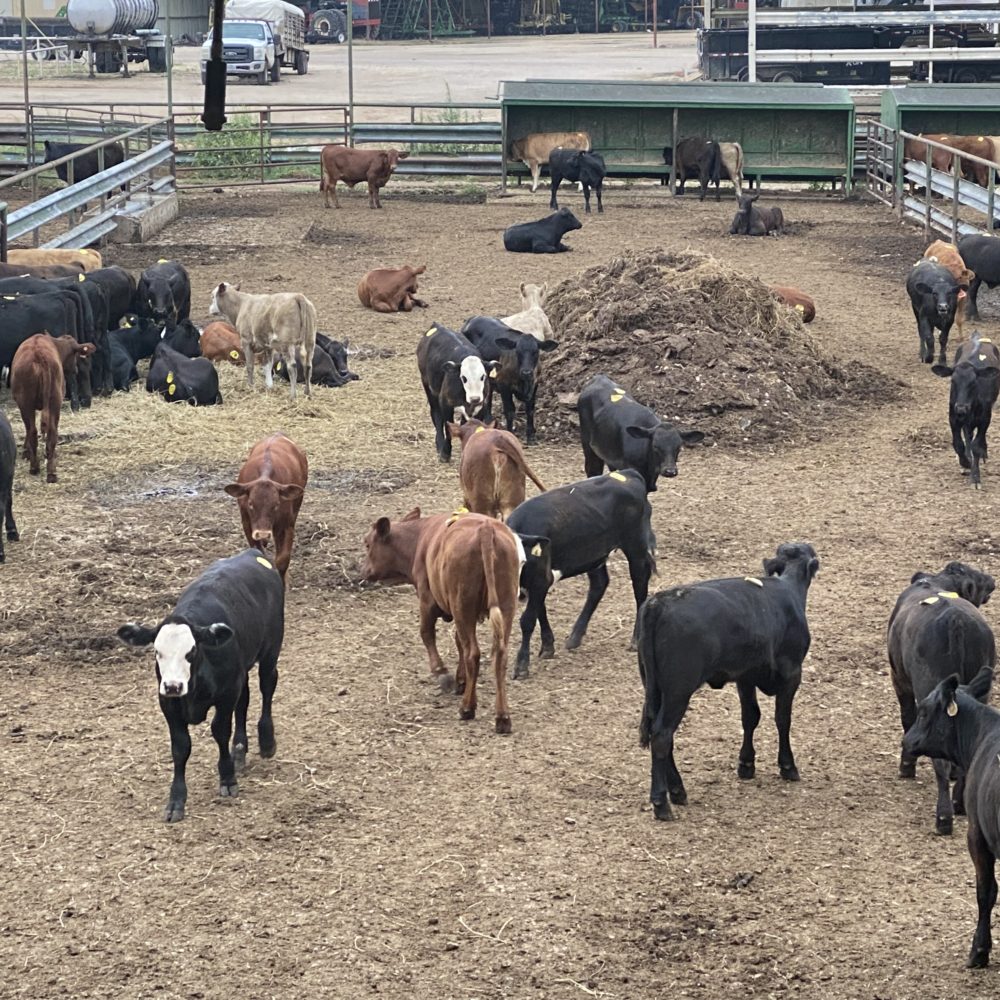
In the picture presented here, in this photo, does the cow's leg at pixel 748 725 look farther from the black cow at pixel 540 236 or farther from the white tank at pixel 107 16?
the white tank at pixel 107 16

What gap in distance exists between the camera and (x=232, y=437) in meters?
13.9

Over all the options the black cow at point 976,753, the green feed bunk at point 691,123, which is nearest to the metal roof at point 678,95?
the green feed bunk at point 691,123

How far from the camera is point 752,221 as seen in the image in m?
24.7

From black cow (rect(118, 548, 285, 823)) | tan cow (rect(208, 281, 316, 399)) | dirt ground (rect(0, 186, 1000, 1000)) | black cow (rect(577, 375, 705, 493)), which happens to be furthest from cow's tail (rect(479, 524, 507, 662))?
tan cow (rect(208, 281, 316, 399))

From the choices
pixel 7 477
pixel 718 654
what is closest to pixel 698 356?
pixel 7 477

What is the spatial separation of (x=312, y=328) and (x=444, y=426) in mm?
2179

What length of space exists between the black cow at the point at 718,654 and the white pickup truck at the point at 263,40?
42.7 m

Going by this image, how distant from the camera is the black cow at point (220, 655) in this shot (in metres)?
7.09

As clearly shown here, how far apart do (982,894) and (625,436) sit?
556 cm

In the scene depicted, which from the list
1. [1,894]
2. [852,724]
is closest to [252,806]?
[1,894]

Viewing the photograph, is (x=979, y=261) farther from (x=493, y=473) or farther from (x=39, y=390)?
(x=39, y=390)

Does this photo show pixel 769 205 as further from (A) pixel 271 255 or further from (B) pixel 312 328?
(B) pixel 312 328

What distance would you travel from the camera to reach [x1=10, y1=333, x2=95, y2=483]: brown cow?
12352mm

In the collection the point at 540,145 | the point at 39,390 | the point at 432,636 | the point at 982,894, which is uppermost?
the point at 540,145
